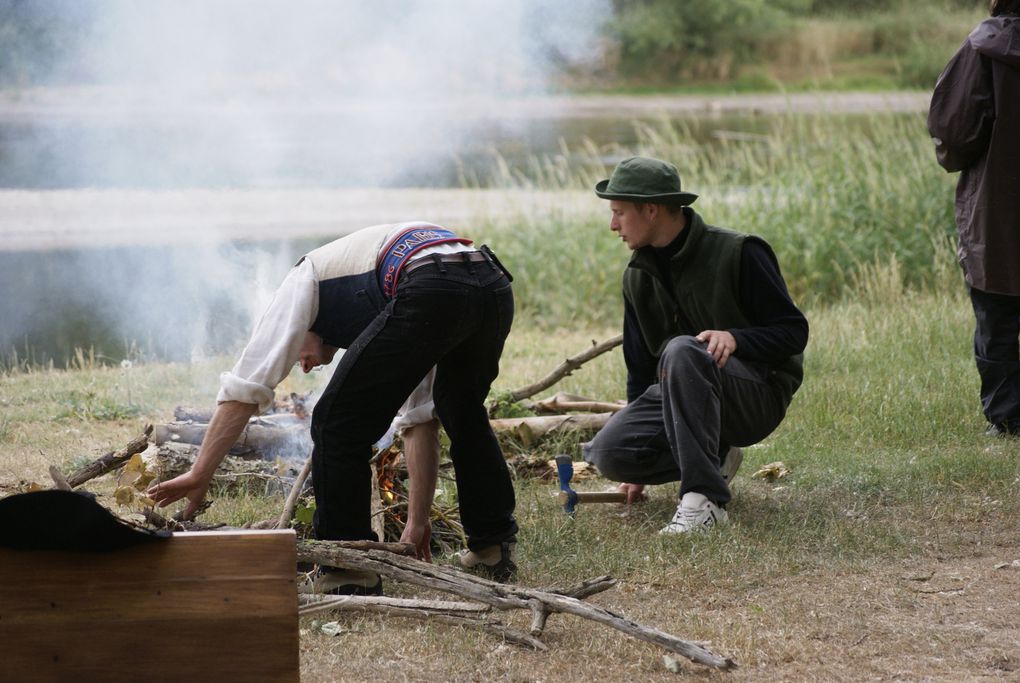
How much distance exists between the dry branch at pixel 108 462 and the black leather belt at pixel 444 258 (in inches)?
61.6

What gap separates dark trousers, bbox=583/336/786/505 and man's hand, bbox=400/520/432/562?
2.68 ft

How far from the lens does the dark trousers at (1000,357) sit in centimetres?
527

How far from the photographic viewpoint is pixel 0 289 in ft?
35.1

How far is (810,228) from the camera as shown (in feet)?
30.8

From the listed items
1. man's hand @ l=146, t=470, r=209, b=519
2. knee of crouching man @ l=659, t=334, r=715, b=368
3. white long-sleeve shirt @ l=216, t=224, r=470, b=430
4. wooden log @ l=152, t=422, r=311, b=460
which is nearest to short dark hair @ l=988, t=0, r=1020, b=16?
knee of crouching man @ l=659, t=334, r=715, b=368

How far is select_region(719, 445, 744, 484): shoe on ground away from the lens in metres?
4.68

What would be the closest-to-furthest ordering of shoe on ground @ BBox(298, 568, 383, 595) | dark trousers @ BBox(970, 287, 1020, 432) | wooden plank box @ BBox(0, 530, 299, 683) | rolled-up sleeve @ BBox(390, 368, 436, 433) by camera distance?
wooden plank box @ BBox(0, 530, 299, 683) < shoe on ground @ BBox(298, 568, 383, 595) < rolled-up sleeve @ BBox(390, 368, 436, 433) < dark trousers @ BBox(970, 287, 1020, 432)

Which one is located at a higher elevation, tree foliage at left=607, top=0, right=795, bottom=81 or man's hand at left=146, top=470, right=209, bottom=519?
tree foliage at left=607, top=0, right=795, bottom=81

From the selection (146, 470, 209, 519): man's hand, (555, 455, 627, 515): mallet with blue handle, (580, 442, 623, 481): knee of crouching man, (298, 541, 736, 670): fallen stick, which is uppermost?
(146, 470, 209, 519): man's hand

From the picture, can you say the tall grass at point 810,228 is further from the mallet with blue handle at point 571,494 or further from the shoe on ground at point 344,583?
the shoe on ground at point 344,583

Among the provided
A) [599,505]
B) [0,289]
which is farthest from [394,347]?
[0,289]

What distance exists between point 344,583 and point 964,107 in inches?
133

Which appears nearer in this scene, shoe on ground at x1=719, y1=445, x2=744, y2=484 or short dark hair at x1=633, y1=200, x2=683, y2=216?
short dark hair at x1=633, y1=200, x2=683, y2=216

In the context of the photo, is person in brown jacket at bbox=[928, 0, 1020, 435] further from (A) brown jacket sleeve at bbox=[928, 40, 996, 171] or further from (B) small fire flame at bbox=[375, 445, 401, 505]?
(B) small fire flame at bbox=[375, 445, 401, 505]
